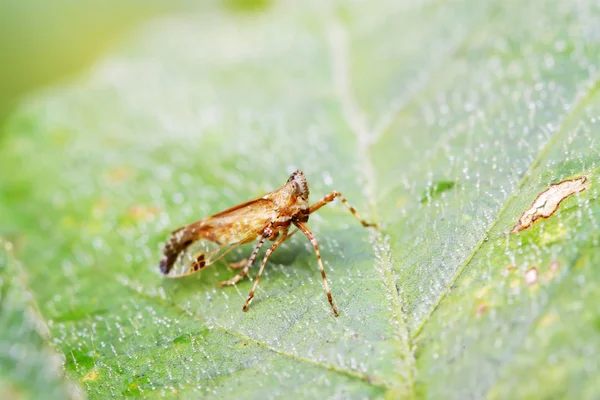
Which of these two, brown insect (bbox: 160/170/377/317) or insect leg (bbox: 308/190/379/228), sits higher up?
insect leg (bbox: 308/190/379/228)

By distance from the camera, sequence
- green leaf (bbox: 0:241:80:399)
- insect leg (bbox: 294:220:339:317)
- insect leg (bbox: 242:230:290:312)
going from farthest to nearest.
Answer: insect leg (bbox: 242:230:290:312) → insect leg (bbox: 294:220:339:317) → green leaf (bbox: 0:241:80:399)

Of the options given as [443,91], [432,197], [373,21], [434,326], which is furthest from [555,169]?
[373,21]

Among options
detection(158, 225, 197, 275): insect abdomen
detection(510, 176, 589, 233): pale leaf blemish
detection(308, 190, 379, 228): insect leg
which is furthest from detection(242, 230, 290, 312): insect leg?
detection(510, 176, 589, 233): pale leaf blemish

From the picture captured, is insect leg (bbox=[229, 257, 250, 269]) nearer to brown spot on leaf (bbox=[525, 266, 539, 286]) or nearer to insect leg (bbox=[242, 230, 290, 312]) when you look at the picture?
insect leg (bbox=[242, 230, 290, 312])

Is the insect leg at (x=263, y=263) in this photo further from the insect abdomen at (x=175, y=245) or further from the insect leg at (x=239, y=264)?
the insect abdomen at (x=175, y=245)

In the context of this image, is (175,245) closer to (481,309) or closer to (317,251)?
(317,251)

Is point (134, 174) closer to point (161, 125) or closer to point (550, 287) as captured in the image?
point (161, 125)
